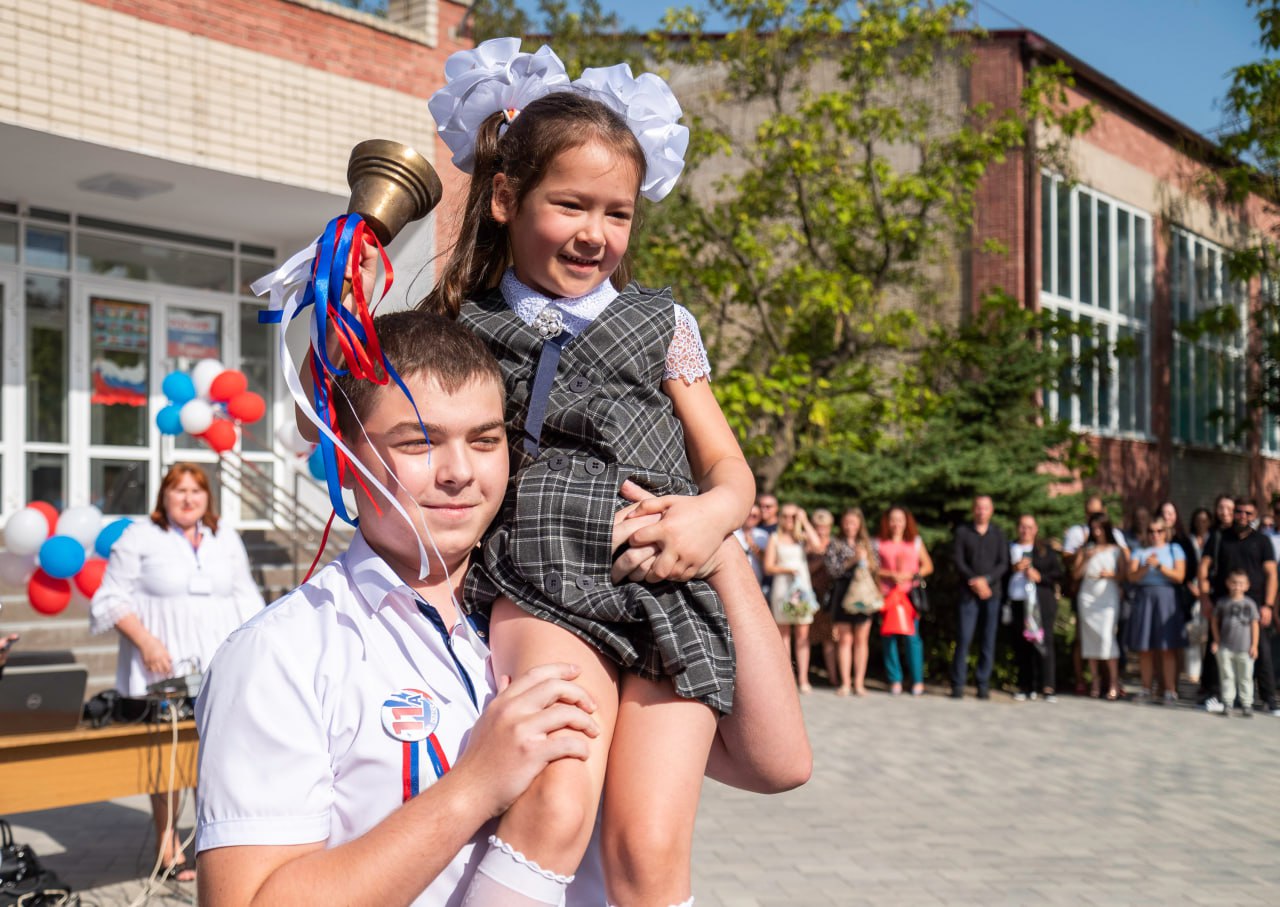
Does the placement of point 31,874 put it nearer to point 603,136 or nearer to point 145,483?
point 603,136

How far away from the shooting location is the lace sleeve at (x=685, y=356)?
7.39 feet

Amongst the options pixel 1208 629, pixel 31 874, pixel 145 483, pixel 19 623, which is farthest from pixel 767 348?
pixel 31 874

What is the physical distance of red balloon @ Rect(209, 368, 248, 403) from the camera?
9109 mm

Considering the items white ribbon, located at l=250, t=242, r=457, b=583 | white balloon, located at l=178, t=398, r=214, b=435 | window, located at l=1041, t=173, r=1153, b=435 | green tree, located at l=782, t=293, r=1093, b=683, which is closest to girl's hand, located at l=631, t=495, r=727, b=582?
white ribbon, located at l=250, t=242, r=457, b=583

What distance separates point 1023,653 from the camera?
13.2 m

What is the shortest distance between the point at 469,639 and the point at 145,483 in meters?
12.6

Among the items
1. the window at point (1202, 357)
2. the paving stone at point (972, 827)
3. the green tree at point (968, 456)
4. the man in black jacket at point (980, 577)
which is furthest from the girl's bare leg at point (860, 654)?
the window at point (1202, 357)

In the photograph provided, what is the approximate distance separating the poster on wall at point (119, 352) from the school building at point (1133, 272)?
461 inches

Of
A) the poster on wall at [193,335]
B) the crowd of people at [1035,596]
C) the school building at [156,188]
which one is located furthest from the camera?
the poster on wall at [193,335]

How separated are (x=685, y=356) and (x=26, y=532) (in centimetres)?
528

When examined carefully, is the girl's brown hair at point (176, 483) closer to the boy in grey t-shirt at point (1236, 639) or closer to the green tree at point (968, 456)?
the green tree at point (968, 456)

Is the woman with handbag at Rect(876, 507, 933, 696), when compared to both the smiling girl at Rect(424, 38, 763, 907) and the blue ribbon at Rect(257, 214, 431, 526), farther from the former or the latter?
the blue ribbon at Rect(257, 214, 431, 526)

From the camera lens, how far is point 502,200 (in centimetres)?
222

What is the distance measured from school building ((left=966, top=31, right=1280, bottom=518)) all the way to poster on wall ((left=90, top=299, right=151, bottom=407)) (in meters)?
11.7
